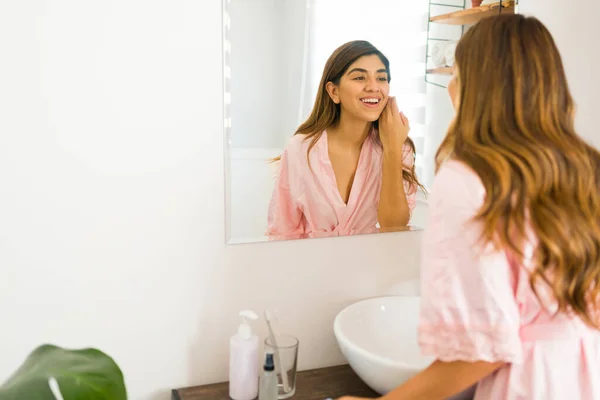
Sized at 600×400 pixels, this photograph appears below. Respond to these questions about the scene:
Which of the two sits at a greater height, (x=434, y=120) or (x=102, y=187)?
(x=434, y=120)

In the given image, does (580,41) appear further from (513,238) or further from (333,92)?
(513,238)

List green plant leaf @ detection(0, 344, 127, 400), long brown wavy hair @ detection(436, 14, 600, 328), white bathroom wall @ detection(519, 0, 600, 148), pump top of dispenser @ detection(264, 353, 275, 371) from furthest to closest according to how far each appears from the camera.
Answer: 1. white bathroom wall @ detection(519, 0, 600, 148)
2. pump top of dispenser @ detection(264, 353, 275, 371)
3. long brown wavy hair @ detection(436, 14, 600, 328)
4. green plant leaf @ detection(0, 344, 127, 400)

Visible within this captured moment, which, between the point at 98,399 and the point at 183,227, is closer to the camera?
the point at 98,399

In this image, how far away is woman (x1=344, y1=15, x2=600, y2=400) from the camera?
980mm

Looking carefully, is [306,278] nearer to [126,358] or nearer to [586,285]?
[126,358]

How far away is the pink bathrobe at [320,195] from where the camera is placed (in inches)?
56.1

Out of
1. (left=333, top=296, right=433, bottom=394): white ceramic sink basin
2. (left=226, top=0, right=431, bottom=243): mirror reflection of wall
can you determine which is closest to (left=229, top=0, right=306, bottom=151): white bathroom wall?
(left=226, top=0, right=431, bottom=243): mirror reflection of wall

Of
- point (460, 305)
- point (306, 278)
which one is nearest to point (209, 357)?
point (306, 278)

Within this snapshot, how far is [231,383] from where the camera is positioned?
1370 mm

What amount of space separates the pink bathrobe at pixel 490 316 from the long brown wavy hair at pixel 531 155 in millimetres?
25

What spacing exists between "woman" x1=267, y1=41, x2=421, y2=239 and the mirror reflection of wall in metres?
0.03

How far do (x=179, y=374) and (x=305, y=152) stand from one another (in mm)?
604

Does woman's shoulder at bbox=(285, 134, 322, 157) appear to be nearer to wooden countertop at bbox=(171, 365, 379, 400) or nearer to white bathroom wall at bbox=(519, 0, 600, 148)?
wooden countertop at bbox=(171, 365, 379, 400)

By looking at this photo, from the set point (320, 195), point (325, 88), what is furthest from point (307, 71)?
point (320, 195)
